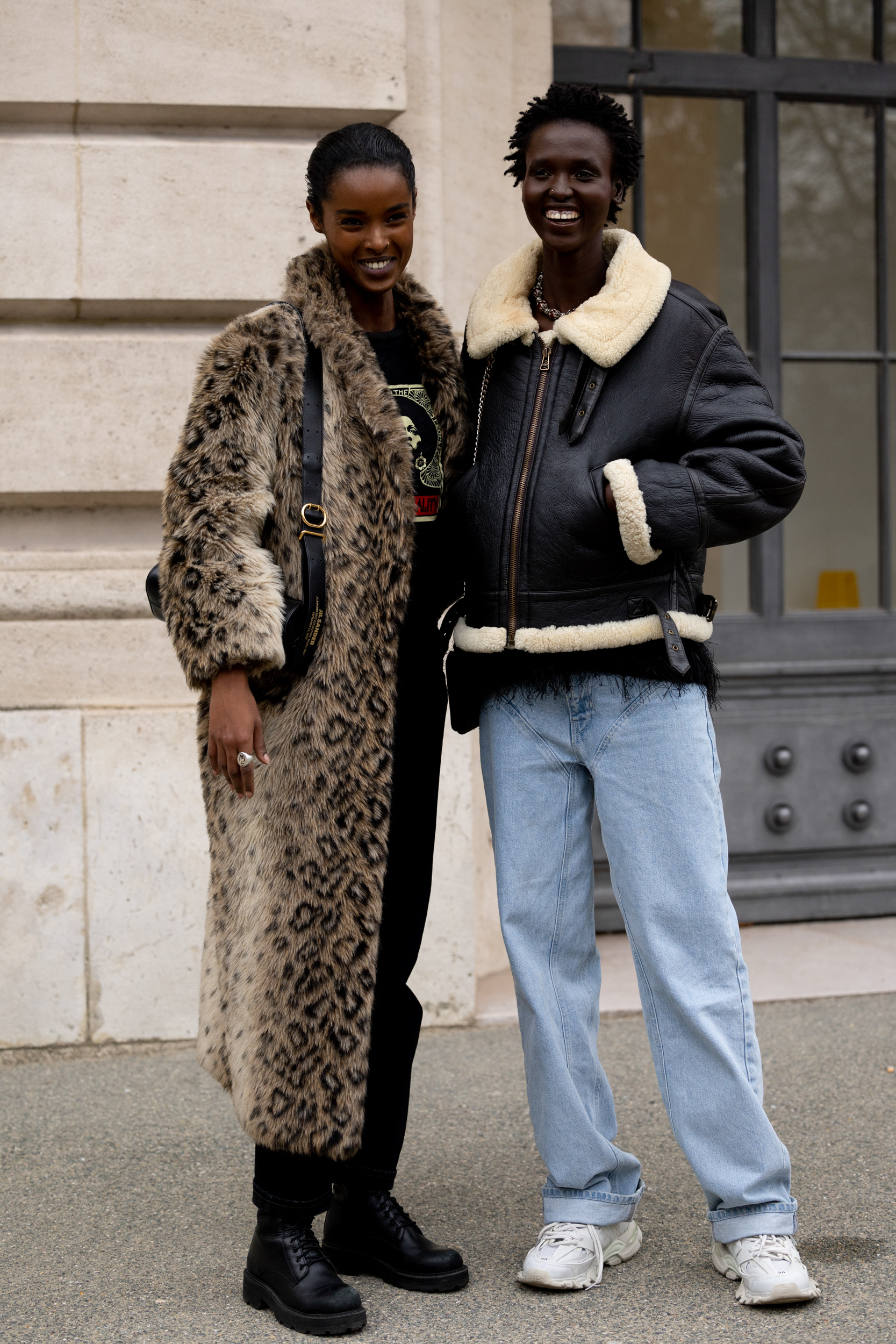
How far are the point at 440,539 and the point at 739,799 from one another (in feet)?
9.02

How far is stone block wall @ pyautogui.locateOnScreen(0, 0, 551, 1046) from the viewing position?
399 cm

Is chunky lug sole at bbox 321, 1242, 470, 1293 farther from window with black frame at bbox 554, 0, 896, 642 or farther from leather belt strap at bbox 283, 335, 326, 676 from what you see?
window with black frame at bbox 554, 0, 896, 642

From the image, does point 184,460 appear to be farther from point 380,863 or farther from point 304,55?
point 304,55

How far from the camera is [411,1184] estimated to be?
3078 mm

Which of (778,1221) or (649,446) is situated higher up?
(649,446)

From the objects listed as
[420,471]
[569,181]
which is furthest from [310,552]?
[569,181]

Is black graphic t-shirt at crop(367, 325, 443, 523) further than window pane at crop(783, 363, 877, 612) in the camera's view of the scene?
No

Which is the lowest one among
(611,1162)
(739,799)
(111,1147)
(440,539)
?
(111,1147)

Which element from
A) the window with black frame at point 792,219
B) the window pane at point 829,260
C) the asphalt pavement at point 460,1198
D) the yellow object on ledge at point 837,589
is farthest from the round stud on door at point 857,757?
the window pane at point 829,260

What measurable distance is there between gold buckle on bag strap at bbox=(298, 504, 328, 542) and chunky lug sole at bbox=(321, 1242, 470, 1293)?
1.30m

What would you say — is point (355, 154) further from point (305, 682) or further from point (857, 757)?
point (857, 757)

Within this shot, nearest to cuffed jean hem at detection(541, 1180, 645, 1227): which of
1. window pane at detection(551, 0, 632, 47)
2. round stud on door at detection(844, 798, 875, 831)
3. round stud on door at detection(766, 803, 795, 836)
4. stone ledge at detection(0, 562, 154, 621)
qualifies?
stone ledge at detection(0, 562, 154, 621)

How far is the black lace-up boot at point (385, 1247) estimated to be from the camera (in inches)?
102

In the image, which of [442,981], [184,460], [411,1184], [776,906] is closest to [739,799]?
[776,906]
